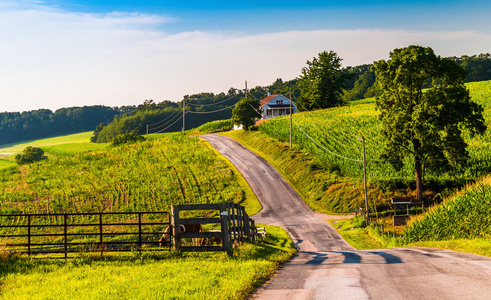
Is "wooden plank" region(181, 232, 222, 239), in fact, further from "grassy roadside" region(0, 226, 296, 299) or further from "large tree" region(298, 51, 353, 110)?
"large tree" region(298, 51, 353, 110)

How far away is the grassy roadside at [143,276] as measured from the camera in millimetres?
11070

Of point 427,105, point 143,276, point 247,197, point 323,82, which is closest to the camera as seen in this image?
point 143,276

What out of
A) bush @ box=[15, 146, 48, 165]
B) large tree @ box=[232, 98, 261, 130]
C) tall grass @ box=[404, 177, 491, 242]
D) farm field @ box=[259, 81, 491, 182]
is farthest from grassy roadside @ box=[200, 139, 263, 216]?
A: bush @ box=[15, 146, 48, 165]

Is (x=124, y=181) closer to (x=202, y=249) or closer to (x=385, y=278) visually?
(x=202, y=249)

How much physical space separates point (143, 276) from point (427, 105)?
116 feet

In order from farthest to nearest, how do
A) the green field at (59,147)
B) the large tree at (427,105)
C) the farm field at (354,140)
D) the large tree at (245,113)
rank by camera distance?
the green field at (59,147), the large tree at (245,113), the farm field at (354,140), the large tree at (427,105)

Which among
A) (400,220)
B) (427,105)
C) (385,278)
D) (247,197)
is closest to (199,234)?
(385,278)

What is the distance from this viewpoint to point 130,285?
38.5ft

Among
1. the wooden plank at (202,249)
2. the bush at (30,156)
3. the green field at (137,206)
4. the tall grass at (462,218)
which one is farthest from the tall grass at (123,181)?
the bush at (30,156)

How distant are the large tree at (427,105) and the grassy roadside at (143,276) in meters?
30.1

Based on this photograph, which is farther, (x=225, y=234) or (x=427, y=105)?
(x=427, y=105)

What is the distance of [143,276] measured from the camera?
1269 cm

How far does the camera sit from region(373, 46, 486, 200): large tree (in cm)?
4153

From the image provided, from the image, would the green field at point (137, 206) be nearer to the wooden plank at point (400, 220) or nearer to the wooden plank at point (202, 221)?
the wooden plank at point (202, 221)
